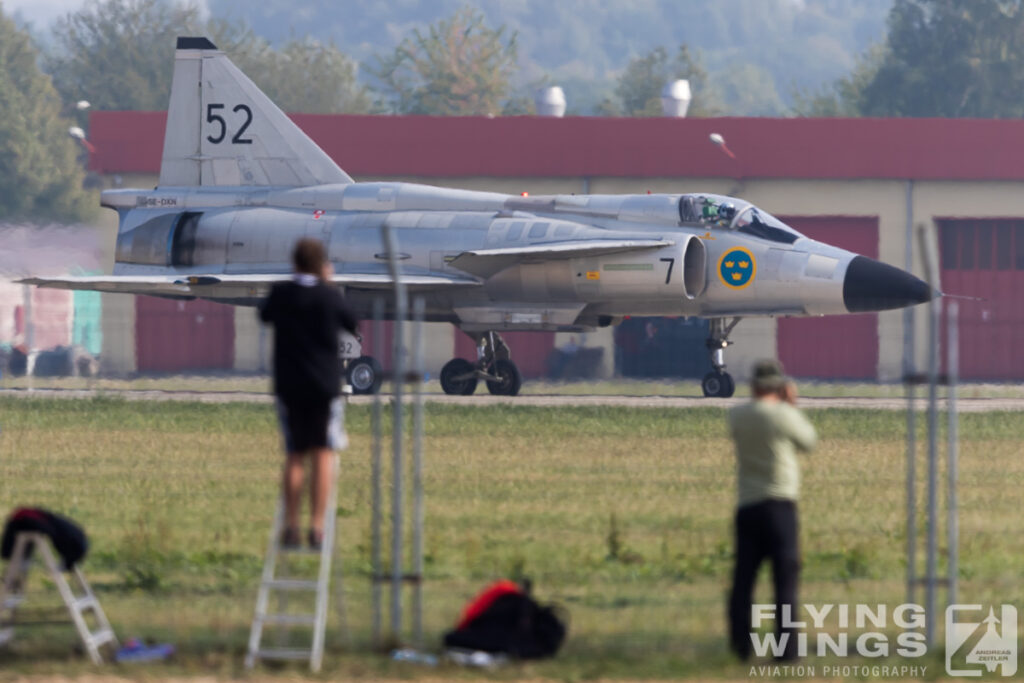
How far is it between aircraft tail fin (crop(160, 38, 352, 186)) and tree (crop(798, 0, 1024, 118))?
6420cm

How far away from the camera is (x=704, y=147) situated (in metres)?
38.8

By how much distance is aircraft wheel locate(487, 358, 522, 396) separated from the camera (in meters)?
26.4

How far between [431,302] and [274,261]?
9.29ft

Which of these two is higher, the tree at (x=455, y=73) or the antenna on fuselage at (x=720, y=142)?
the tree at (x=455, y=73)

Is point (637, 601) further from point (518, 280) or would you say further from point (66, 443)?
point (518, 280)

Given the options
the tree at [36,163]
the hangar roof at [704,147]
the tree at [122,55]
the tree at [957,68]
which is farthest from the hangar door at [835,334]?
the tree at [122,55]

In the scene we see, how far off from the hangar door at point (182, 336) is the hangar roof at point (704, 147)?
7.07 metres

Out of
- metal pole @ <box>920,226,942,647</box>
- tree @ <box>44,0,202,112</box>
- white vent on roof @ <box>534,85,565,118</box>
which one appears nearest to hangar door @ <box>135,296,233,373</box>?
white vent on roof @ <box>534,85,565,118</box>

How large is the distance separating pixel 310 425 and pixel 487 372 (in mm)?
18899

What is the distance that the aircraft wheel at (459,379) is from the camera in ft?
87.6

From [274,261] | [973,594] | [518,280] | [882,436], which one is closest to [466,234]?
[518,280]

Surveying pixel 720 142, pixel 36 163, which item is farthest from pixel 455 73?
pixel 720 142

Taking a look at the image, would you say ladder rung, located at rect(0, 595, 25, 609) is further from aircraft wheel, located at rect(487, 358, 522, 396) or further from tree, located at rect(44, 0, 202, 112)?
tree, located at rect(44, 0, 202, 112)

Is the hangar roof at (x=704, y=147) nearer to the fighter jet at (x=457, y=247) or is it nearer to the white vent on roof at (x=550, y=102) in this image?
the white vent on roof at (x=550, y=102)
